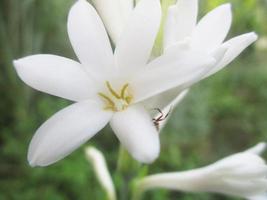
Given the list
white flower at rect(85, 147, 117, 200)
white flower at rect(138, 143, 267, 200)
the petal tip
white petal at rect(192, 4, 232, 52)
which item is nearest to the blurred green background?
white flower at rect(85, 147, 117, 200)

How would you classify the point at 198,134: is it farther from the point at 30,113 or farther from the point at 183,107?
the point at 30,113

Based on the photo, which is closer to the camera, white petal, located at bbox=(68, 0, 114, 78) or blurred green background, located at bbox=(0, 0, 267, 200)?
white petal, located at bbox=(68, 0, 114, 78)

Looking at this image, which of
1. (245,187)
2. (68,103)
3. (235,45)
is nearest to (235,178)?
(245,187)

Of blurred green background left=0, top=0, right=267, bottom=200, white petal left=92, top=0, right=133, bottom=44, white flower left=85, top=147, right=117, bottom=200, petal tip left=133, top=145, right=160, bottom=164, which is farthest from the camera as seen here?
blurred green background left=0, top=0, right=267, bottom=200

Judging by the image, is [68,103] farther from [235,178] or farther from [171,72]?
[171,72]

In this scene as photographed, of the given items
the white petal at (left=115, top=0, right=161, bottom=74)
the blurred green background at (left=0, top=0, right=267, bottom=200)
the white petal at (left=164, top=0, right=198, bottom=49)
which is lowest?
the blurred green background at (left=0, top=0, right=267, bottom=200)

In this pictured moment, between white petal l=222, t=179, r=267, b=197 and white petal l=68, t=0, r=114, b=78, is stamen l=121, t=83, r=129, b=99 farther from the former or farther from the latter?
white petal l=222, t=179, r=267, b=197
